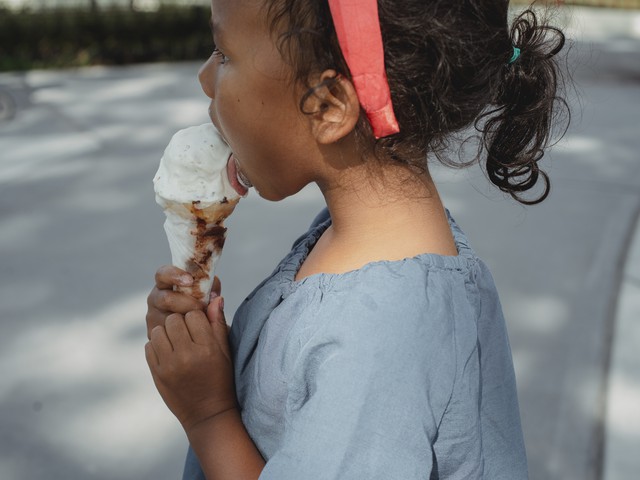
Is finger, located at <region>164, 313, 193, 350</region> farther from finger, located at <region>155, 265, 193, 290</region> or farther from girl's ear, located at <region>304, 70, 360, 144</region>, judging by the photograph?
girl's ear, located at <region>304, 70, 360, 144</region>

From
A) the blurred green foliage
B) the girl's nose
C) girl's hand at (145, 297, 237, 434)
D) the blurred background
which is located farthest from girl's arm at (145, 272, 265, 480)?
the blurred green foliage

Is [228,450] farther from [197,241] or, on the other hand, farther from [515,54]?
[515,54]

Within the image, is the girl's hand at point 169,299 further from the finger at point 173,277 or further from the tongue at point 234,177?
the tongue at point 234,177

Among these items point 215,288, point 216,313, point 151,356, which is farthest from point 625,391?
point 151,356

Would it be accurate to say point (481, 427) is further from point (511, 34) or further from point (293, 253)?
point (511, 34)

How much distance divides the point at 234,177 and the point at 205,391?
0.37 m

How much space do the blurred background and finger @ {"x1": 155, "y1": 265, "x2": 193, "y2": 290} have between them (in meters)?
Result: 0.61

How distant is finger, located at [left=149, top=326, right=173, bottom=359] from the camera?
1.40m

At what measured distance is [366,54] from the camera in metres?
1.12

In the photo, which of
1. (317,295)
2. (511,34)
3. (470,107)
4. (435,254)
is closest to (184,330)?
(317,295)

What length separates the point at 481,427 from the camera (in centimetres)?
128

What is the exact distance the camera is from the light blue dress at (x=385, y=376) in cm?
106

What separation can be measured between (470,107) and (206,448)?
67 centimetres

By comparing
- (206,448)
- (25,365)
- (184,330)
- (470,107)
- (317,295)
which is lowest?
(25,365)
